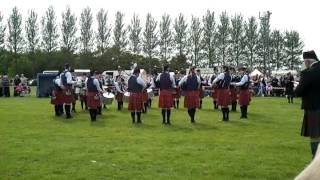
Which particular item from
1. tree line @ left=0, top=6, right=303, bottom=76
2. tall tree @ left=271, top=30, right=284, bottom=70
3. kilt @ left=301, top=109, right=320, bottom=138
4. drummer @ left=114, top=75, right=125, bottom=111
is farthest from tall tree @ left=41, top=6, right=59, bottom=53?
kilt @ left=301, top=109, right=320, bottom=138

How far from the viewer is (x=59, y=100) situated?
19.0 meters

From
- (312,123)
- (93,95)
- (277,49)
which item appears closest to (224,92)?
(93,95)

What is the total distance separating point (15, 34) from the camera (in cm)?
6775

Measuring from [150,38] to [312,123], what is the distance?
6296 cm

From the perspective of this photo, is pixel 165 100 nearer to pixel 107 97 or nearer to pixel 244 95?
pixel 244 95

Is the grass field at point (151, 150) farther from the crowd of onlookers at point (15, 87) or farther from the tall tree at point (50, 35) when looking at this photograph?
the tall tree at point (50, 35)

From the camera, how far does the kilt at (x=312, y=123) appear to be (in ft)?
23.8

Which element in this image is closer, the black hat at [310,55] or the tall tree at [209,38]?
the black hat at [310,55]

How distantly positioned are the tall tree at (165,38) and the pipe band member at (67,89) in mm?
50825

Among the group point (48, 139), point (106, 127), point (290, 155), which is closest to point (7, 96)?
point (106, 127)

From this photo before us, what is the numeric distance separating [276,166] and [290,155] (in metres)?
1.31

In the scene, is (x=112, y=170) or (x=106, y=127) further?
(x=106, y=127)

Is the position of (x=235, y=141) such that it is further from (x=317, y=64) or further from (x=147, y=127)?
(x=317, y=64)

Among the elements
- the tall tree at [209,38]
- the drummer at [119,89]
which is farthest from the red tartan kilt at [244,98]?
the tall tree at [209,38]
